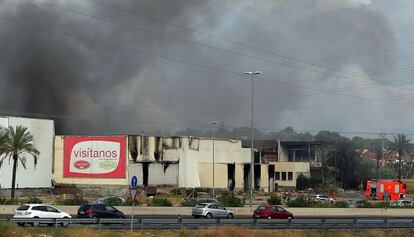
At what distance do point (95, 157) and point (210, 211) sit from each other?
181 ft

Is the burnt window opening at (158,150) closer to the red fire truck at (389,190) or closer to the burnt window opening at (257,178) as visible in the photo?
the burnt window opening at (257,178)

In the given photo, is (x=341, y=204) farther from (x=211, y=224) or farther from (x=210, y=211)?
(x=211, y=224)

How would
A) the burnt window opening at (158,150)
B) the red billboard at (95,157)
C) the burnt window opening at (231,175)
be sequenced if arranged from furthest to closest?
1. the burnt window opening at (231,175)
2. the burnt window opening at (158,150)
3. the red billboard at (95,157)

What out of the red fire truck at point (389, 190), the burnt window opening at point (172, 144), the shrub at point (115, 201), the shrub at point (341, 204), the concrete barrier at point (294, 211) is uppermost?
the burnt window opening at point (172, 144)

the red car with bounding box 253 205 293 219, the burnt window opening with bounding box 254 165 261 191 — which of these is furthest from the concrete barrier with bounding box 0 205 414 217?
the burnt window opening with bounding box 254 165 261 191

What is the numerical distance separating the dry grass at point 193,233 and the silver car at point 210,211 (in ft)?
42.2

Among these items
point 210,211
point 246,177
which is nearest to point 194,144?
point 246,177

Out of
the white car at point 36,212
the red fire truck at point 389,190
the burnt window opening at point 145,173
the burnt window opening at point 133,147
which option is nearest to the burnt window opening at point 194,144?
the burnt window opening at point 145,173

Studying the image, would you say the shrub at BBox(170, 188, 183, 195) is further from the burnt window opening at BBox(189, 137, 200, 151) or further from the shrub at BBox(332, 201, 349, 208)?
the shrub at BBox(332, 201, 349, 208)

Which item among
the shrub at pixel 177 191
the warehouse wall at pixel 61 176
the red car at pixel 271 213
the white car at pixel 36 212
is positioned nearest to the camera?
the white car at pixel 36 212

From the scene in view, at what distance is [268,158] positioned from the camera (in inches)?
5276

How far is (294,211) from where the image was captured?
56.5 m

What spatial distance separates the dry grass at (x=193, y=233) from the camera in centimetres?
2736

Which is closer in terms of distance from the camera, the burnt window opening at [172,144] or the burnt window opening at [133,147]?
the burnt window opening at [133,147]
